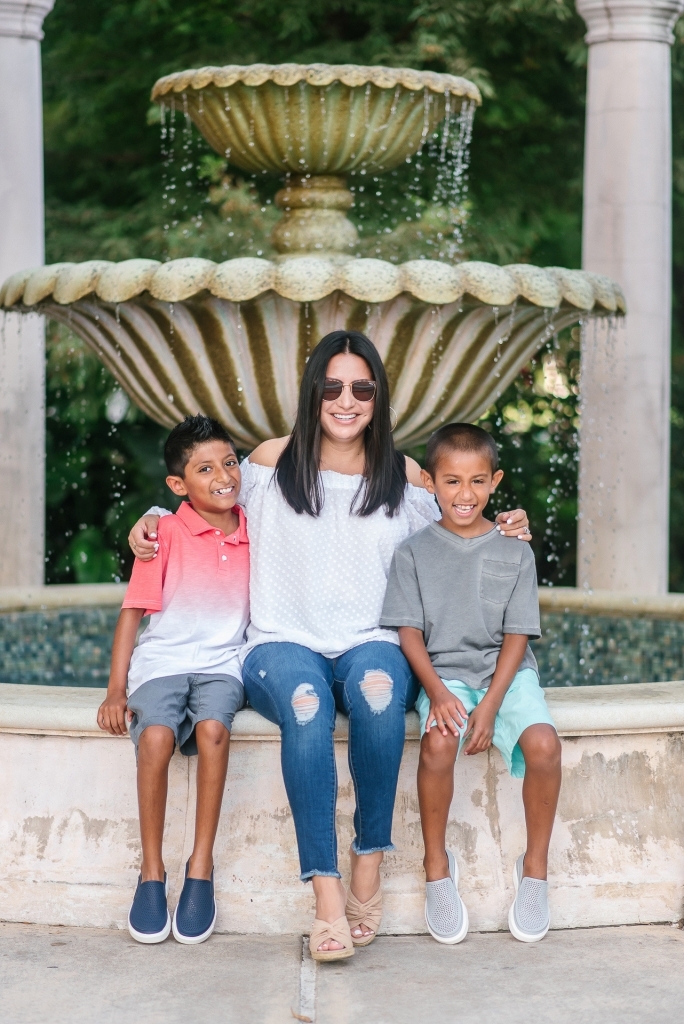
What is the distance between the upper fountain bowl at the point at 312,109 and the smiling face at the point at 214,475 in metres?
1.84

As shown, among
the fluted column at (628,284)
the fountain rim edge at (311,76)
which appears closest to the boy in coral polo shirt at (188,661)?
the fountain rim edge at (311,76)

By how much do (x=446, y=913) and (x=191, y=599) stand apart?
971 millimetres

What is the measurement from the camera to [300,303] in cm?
467

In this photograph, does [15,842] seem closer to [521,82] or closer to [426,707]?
[426,707]

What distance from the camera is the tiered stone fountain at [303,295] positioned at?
4.55 m

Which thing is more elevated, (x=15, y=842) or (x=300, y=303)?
(x=300, y=303)

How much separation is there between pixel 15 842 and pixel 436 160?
289 inches

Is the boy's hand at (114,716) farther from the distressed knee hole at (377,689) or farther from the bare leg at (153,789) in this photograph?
the distressed knee hole at (377,689)

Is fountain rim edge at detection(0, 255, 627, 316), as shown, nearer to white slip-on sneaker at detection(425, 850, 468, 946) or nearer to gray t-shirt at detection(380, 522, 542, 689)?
gray t-shirt at detection(380, 522, 542, 689)

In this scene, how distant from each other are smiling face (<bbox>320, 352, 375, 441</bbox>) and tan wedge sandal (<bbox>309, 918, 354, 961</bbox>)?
122 cm

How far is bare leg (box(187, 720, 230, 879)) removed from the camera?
3303 mm

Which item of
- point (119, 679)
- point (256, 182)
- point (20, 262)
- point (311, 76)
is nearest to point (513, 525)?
point (119, 679)

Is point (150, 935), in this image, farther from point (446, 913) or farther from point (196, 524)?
point (196, 524)

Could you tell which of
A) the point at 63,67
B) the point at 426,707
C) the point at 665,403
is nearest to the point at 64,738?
the point at 426,707
